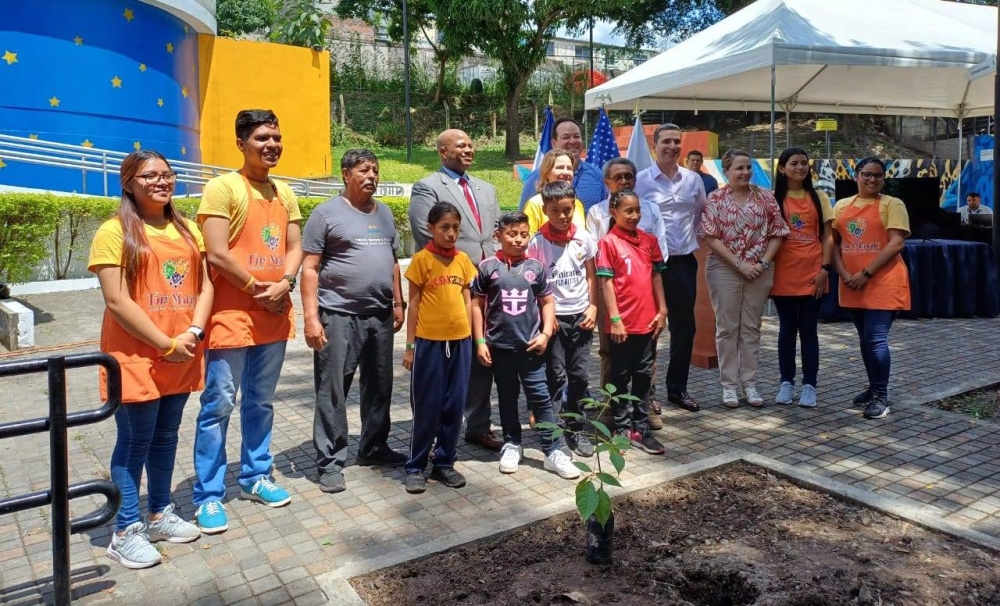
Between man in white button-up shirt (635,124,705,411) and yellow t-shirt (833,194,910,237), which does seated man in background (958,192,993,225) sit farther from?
man in white button-up shirt (635,124,705,411)

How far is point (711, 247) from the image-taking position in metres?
5.80

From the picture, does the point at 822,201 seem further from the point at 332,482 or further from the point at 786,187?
the point at 332,482

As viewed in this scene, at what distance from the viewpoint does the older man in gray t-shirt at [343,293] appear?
13.9 ft

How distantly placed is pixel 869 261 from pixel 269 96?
1781cm

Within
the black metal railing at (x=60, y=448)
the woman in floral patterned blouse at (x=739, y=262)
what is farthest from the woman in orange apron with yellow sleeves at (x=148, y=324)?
the woman in floral patterned blouse at (x=739, y=262)

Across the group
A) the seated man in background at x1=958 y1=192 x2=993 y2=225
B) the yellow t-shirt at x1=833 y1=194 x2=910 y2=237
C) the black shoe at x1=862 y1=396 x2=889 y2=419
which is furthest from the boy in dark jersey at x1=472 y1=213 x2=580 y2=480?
the seated man in background at x1=958 y1=192 x2=993 y2=225

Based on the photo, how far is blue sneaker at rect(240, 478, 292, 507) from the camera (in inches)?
161

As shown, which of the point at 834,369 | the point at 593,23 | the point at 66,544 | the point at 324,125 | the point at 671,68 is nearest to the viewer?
the point at 66,544

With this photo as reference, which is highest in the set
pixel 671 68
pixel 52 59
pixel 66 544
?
pixel 52 59

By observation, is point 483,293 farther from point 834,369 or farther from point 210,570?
point 834,369

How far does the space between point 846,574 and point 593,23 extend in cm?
3007

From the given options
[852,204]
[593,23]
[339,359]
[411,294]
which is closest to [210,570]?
[339,359]

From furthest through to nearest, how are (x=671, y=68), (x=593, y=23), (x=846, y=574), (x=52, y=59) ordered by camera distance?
(x=593, y=23) → (x=52, y=59) → (x=671, y=68) → (x=846, y=574)

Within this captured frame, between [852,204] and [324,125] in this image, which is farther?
[324,125]
